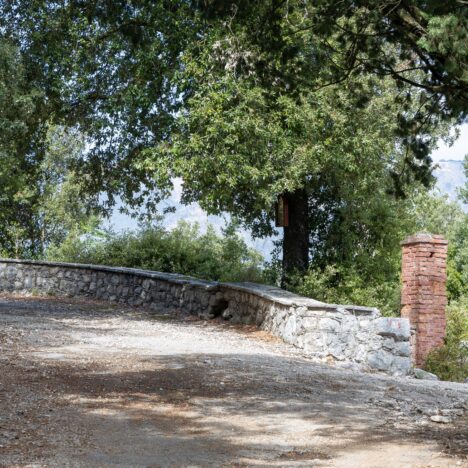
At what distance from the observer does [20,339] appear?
10594mm

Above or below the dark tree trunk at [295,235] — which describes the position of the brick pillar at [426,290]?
below

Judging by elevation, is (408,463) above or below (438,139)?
below

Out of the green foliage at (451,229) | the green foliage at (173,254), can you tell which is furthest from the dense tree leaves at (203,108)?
the green foliage at (451,229)

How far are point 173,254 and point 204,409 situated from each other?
14.7m

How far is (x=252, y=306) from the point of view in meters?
13.9

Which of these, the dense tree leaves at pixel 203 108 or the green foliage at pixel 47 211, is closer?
the dense tree leaves at pixel 203 108

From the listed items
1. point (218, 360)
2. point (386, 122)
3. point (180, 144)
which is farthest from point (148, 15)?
point (218, 360)

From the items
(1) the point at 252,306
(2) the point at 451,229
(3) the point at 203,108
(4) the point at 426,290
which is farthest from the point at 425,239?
(2) the point at 451,229

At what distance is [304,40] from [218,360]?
23.4 ft

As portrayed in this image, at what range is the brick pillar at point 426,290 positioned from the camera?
1565 cm

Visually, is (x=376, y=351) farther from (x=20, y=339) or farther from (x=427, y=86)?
(x=20, y=339)

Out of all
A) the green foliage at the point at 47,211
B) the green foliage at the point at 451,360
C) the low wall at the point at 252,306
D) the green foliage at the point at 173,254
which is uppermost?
the green foliage at the point at 47,211

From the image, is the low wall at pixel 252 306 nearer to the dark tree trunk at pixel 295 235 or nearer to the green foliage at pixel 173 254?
the green foliage at pixel 173 254

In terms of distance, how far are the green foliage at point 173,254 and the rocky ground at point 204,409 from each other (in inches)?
394
